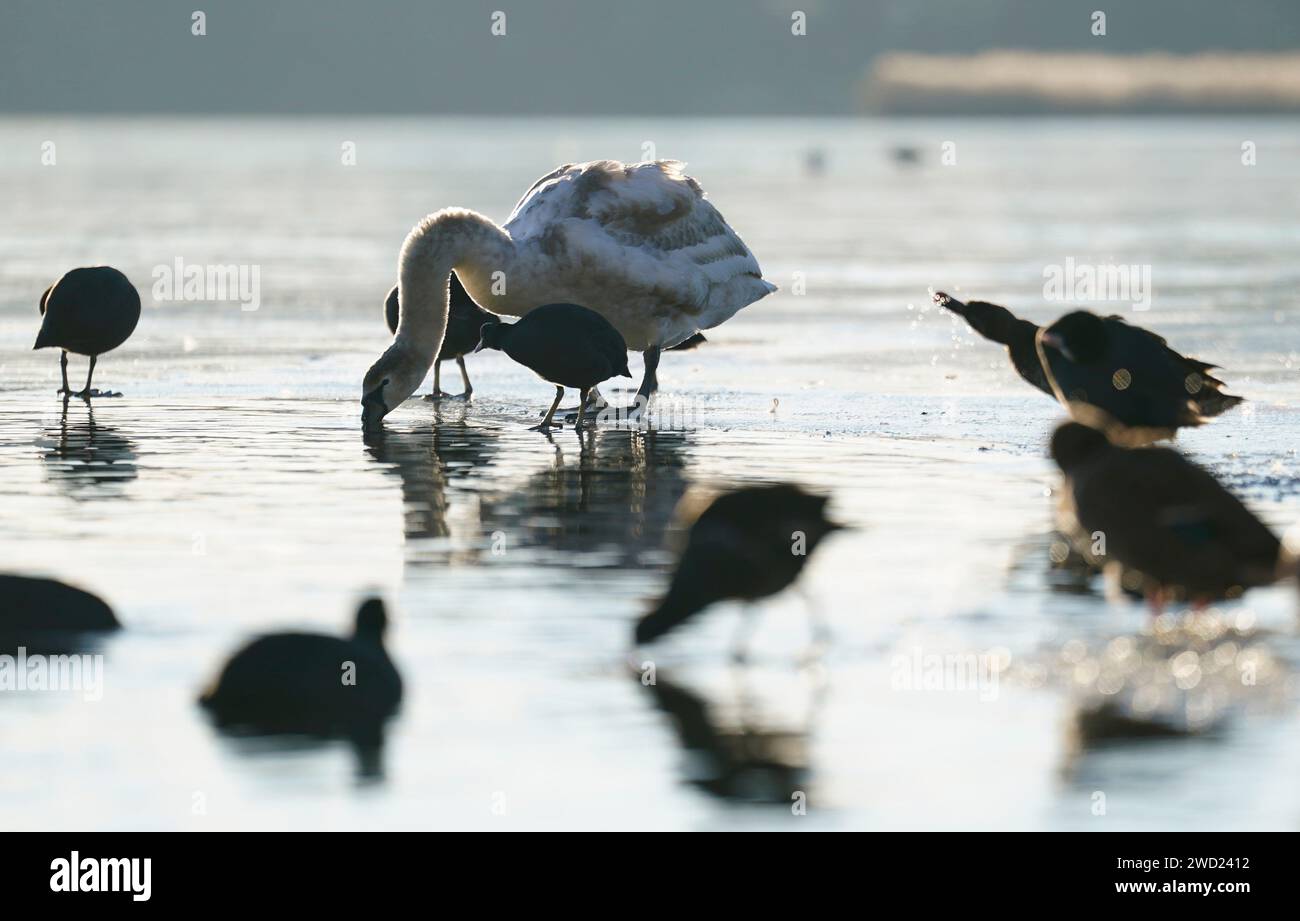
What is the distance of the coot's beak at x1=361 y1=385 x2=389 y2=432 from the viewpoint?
14391mm

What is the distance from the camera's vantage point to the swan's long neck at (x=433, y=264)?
48.0 ft

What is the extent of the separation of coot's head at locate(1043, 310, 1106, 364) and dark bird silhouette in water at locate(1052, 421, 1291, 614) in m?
2.54

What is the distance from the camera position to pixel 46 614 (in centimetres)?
839

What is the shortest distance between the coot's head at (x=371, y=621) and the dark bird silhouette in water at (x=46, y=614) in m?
1.27

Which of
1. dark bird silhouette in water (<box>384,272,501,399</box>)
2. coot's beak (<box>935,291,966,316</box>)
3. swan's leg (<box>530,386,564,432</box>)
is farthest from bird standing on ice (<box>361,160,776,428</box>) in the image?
coot's beak (<box>935,291,966,316</box>)

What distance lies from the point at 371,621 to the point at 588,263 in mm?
7640

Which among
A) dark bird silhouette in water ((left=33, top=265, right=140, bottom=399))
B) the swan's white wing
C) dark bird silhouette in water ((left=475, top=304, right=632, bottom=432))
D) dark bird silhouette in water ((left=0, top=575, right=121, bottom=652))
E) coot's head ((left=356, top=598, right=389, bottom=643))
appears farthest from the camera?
dark bird silhouette in water ((left=33, top=265, right=140, bottom=399))

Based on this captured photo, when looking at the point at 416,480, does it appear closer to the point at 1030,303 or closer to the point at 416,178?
the point at 1030,303

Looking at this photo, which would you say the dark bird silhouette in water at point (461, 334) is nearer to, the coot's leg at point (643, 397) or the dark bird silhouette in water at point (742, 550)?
the coot's leg at point (643, 397)

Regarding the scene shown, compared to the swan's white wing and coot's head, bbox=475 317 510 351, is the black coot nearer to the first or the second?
coot's head, bbox=475 317 510 351

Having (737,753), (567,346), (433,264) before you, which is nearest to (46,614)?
(737,753)

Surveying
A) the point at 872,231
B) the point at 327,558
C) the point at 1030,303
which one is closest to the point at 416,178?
the point at 872,231

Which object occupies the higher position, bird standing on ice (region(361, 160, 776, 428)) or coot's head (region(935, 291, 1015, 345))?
bird standing on ice (region(361, 160, 776, 428))
